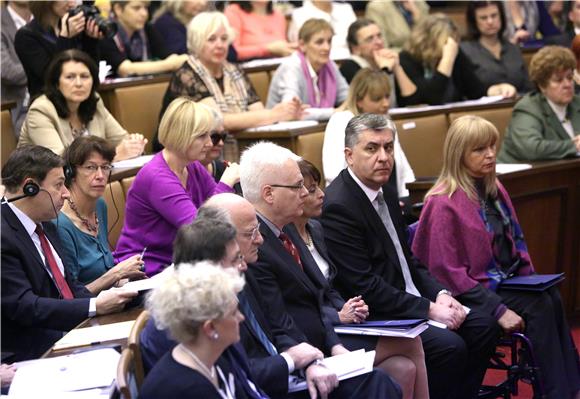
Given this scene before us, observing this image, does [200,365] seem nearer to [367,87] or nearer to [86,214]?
[86,214]

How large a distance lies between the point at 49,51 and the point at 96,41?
0.30 meters

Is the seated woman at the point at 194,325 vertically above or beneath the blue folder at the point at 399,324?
above

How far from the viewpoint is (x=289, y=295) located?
350 centimetres

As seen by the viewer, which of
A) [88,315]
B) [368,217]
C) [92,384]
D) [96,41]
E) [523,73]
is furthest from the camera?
[523,73]

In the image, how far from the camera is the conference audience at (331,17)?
8.01 metres

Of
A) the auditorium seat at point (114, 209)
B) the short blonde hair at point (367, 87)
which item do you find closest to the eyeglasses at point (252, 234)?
the auditorium seat at point (114, 209)

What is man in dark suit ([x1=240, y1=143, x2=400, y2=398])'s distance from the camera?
3.38 meters

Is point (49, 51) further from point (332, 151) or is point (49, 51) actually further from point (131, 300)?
point (131, 300)

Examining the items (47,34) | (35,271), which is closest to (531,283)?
(35,271)

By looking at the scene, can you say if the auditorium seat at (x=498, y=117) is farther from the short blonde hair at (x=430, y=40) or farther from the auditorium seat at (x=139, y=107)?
the auditorium seat at (x=139, y=107)

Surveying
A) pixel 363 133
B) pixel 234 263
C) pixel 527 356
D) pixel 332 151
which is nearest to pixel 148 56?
pixel 332 151

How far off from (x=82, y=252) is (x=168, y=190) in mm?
477

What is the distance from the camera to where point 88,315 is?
3357mm

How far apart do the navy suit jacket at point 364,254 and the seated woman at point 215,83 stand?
188 centimetres
